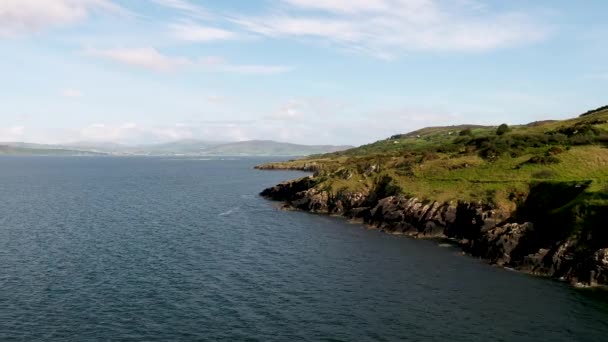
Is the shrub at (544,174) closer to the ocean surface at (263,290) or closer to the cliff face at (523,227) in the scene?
the cliff face at (523,227)

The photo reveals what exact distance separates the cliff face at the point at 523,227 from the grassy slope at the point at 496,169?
9.95 feet

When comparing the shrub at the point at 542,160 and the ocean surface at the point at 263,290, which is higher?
the shrub at the point at 542,160

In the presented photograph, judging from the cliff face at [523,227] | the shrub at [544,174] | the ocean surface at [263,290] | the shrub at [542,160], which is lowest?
the ocean surface at [263,290]

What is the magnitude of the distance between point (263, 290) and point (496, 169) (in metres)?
69.1

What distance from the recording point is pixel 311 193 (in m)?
136

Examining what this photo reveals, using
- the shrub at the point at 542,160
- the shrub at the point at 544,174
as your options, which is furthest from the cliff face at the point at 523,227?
the shrub at the point at 542,160

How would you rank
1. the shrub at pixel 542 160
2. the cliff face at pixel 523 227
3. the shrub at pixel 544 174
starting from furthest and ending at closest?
the shrub at pixel 542 160
the shrub at pixel 544 174
the cliff face at pixel 523 227

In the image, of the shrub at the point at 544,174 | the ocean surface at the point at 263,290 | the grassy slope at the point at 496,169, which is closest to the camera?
the ocean surface at the point at 263,290

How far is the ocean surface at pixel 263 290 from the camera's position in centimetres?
4975

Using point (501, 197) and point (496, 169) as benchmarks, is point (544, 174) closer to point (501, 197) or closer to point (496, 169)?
point (496, 169)

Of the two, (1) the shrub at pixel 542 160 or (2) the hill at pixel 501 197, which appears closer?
(2) the hill at pixel 501 197

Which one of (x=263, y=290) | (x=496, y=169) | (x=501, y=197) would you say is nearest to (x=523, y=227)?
(x=501, y=197)

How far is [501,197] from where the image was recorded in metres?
93.2

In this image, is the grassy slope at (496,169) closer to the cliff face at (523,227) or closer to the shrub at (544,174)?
the shrub at (544,174)
